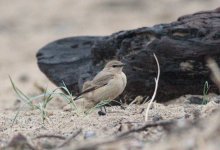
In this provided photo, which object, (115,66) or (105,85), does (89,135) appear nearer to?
(115,66)

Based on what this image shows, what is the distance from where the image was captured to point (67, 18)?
670 inches

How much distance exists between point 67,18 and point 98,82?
9.56 meters

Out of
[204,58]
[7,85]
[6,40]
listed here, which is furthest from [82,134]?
[6,40]

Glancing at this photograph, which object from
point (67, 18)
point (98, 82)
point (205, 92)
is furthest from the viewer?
point (67, 18)

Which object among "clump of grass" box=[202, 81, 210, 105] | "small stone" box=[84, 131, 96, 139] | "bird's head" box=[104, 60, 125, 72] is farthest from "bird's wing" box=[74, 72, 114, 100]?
"small stone" box=[84, 131, 96, 139]

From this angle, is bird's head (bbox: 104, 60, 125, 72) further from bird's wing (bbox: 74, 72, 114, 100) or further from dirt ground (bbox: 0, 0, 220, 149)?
dirt ground (bbox: 0, 0, 220, 149)

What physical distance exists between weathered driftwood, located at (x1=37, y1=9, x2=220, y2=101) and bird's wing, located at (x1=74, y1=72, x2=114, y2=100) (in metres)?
0.22

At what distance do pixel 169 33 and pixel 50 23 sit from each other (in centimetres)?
1004

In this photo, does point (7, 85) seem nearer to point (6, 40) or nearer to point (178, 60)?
point (6, 40)

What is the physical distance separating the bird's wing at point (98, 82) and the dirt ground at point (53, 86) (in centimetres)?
43

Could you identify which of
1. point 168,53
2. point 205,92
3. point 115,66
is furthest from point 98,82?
point 205,92

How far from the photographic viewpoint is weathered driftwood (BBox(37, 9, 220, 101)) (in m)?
6.81

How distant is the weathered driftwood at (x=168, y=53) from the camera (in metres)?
6.81

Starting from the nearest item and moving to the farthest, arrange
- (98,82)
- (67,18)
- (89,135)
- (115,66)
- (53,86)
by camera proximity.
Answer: (89,135), (115,66), (98,82), (53,86), (67,18)
